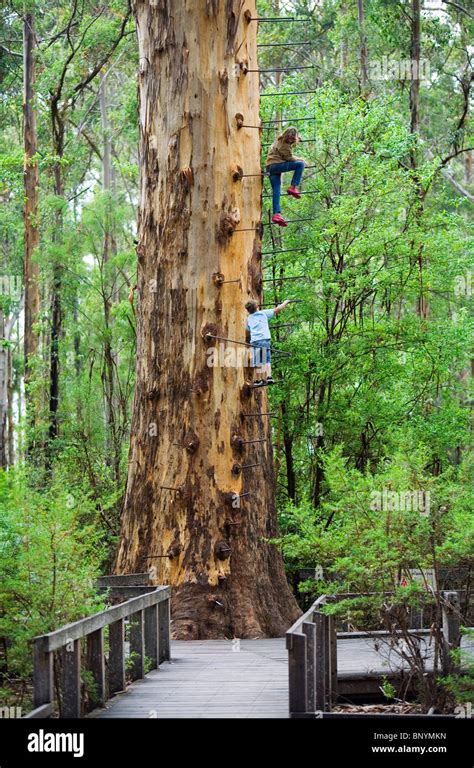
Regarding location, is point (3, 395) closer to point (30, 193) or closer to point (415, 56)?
point (30, 193)

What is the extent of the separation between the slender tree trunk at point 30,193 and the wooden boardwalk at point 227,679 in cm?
1621

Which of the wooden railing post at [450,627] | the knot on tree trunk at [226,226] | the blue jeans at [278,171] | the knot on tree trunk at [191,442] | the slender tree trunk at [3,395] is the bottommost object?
the wooden railing post at [450,627]

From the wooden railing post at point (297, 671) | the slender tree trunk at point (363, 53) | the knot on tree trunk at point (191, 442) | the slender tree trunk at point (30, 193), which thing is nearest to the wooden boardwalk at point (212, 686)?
the wooden railing post at point (297, 671)

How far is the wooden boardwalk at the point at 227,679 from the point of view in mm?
7984

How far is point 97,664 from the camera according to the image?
8.12 metres

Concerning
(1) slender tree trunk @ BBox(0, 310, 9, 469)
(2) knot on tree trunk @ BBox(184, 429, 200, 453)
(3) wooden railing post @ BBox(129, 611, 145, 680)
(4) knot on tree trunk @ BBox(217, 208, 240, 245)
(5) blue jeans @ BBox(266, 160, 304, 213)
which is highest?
(5) blue jeans @ BBox(266, 160, 304, 213)

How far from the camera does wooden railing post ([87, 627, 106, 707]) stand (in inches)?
318

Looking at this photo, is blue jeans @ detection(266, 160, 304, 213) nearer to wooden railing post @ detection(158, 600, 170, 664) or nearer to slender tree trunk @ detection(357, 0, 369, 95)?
wooden railing post @ detection(158, 600, 170, 664)

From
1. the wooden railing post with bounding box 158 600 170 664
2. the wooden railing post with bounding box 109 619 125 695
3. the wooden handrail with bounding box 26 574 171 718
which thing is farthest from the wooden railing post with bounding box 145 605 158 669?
the wooden railing post with bounding box 109 619 125 695

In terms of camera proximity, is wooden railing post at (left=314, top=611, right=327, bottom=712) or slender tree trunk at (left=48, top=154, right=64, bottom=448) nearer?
wooden railing post at (left=314, top=611, right=327, bottom=712)

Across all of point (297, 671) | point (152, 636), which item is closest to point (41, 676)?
point (297, 671)

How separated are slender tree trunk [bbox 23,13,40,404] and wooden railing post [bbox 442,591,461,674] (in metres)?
19.2

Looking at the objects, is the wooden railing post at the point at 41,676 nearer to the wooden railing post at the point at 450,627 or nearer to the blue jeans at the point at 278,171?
the wooden railing post at the point at 450,627

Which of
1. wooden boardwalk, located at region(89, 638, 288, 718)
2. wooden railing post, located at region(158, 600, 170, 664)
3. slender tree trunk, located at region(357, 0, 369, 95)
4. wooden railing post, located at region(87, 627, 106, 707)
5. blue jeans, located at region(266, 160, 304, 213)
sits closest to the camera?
wooden boardwalk, located at region(89, 638, 288, 718)
